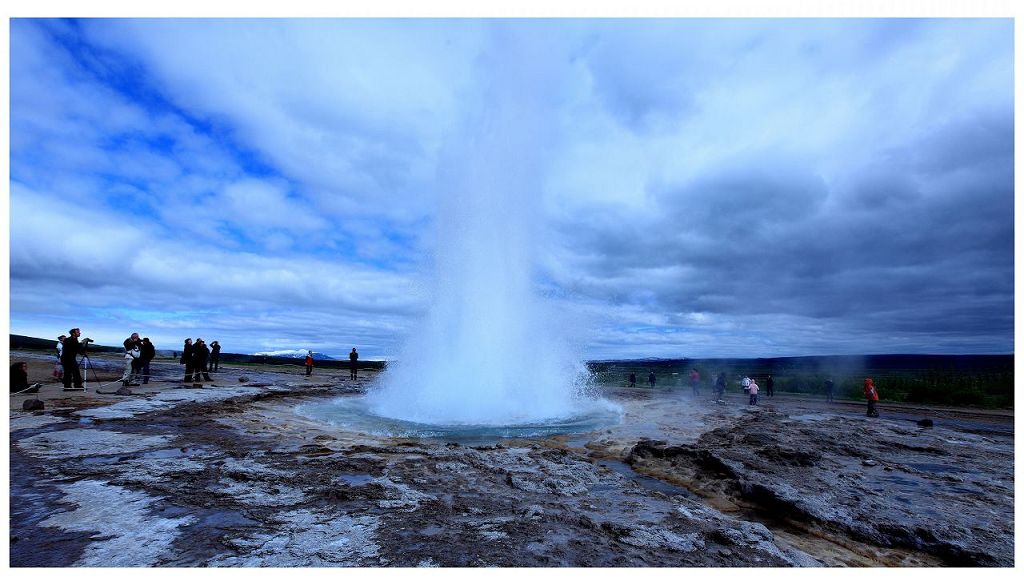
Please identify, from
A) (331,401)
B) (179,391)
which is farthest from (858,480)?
(179,391)

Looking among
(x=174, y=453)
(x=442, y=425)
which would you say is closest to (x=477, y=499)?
(x=174, y=453)

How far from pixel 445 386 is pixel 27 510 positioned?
34.3 feet

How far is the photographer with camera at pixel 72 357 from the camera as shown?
12.7 meters

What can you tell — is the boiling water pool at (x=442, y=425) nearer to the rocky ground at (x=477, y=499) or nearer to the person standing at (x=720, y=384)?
the rocky ground at (x=477, y=499)

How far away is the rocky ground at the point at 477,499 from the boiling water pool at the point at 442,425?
85 cm

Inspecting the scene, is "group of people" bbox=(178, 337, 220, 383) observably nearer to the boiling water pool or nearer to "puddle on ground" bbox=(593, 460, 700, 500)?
the boiling water pool

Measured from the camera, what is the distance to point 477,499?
5117 millimetres

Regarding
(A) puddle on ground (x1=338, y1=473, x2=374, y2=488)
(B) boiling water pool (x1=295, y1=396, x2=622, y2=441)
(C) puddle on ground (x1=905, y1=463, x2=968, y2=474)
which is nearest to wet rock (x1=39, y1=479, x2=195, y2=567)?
(A) puddle on ground (x1=338, y1=473, x2=374, y2=488)

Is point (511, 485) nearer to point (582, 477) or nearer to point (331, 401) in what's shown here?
point (582, 477)

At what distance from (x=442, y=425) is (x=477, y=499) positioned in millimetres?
6273

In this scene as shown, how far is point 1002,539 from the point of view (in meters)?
4.64

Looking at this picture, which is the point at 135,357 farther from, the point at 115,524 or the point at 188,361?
the point at 115,524

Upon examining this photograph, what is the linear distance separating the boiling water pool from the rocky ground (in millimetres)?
854

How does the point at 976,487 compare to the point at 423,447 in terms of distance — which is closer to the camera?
the point at 976,487
